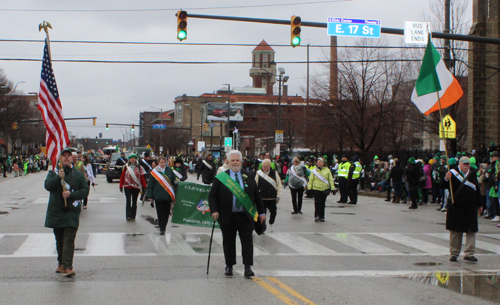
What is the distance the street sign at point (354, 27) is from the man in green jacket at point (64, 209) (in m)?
10.3

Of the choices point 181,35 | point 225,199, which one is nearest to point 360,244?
point 225,199

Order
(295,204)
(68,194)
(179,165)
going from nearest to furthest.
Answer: (68,194) → (179,165) → (295,204)

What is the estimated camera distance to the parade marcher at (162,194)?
1328 centimetres

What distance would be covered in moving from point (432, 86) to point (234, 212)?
5574mm

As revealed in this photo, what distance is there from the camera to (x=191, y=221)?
10547mm

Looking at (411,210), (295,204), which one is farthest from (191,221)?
(411,210)

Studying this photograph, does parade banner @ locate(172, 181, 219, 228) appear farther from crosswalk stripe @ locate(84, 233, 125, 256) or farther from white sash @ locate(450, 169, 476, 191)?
white sash @ locate(450, 169, 476, 191)

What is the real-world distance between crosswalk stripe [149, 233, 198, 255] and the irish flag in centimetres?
556

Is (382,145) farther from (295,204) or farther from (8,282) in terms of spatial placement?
(8,282)

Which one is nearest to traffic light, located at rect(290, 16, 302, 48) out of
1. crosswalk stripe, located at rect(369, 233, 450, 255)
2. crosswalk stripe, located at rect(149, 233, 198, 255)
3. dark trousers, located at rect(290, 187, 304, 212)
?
dark trousers, located at rect(290, 187, 304, 212)

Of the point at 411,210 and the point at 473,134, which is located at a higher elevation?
the point at 473,134

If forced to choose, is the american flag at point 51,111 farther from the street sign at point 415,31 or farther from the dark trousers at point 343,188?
the dark trousers at point 343,188

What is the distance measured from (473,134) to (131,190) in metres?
21.2

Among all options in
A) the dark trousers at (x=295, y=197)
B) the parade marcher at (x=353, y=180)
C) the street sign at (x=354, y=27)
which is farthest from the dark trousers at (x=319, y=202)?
the parade marcher at (x=353, y=180)
